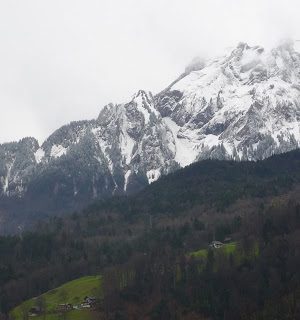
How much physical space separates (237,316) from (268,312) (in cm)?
1013

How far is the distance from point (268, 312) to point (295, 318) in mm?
8100

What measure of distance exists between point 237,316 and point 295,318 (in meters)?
18.1

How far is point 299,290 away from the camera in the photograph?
198m

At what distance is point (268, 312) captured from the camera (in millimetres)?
190000

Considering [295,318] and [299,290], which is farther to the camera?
[299,290]

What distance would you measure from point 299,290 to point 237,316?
708 inches

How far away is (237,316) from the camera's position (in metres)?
197

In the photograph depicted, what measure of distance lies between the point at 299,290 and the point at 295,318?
1451cm

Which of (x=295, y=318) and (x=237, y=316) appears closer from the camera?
(x=295, y=318)

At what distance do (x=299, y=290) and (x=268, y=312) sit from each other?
508 inches
